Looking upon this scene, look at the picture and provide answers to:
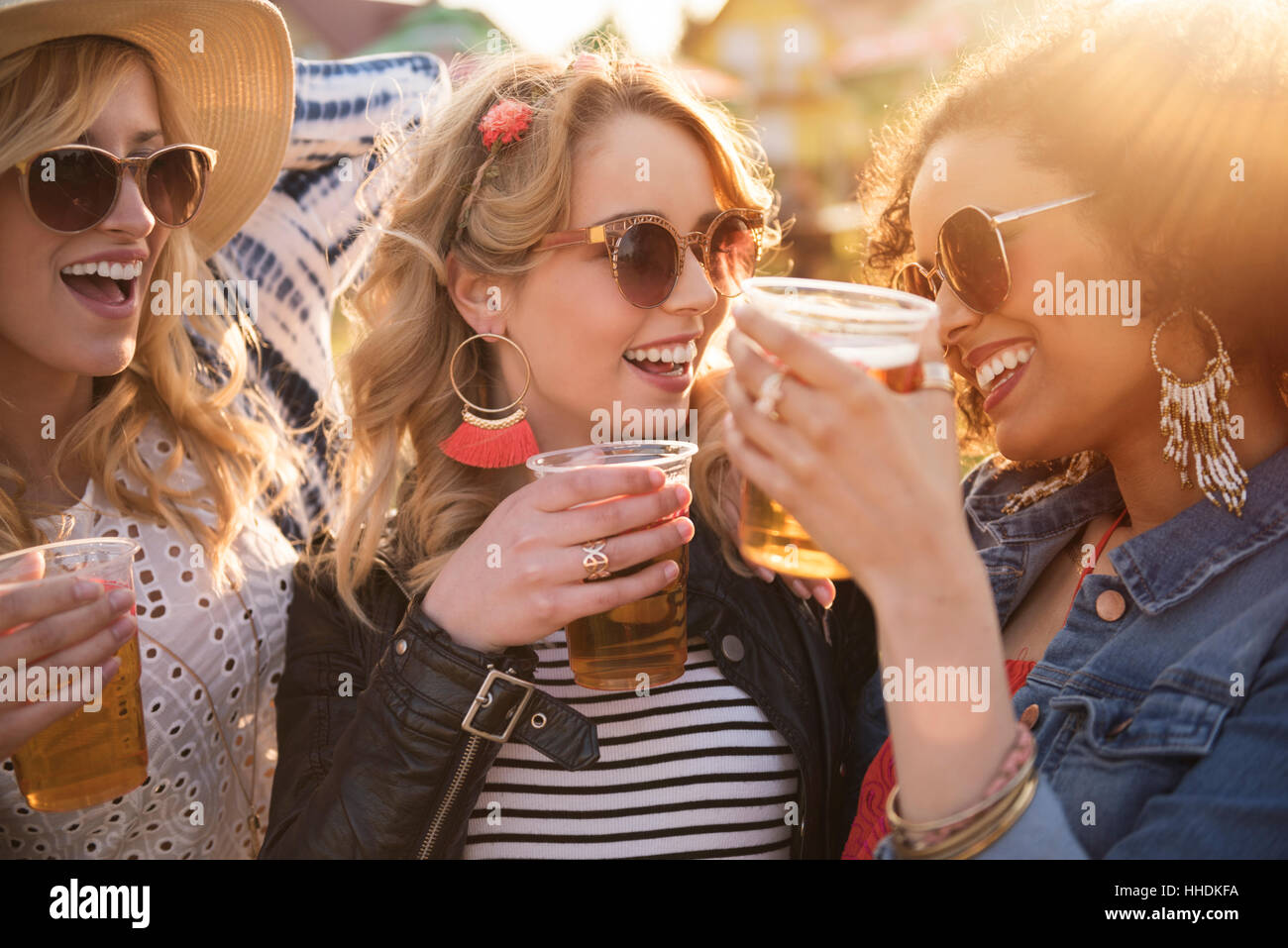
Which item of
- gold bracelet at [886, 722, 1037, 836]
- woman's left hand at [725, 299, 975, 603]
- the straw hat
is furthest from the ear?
gold bracelet at [886, 722, 1037, 836]

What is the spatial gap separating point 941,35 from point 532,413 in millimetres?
15983

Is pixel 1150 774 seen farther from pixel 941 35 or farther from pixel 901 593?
pixel 941 35

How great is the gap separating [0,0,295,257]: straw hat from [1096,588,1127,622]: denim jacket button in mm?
2553

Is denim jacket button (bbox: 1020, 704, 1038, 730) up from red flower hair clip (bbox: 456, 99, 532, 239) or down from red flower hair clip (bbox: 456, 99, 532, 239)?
down

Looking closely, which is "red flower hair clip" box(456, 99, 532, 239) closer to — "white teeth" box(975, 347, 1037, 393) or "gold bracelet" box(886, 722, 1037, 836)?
"white teeth" box(975, 347, 1037, 393)

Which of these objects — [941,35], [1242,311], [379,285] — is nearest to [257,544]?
[379,285]

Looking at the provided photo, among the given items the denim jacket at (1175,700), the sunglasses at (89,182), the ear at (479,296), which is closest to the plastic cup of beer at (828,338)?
the denim jacket at (1175,700)

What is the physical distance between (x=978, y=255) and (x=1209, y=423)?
21.6 inches

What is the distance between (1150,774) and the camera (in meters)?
1.74

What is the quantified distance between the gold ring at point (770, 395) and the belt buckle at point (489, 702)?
3.02ft

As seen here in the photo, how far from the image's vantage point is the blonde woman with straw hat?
2.34 meters

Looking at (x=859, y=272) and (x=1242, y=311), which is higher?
(x=859, y=272)

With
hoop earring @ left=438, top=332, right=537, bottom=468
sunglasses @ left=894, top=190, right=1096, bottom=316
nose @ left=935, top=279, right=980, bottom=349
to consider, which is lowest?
hoop earring @ left=438, top=332, right=537, bottom=468

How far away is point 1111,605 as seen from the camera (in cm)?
204
